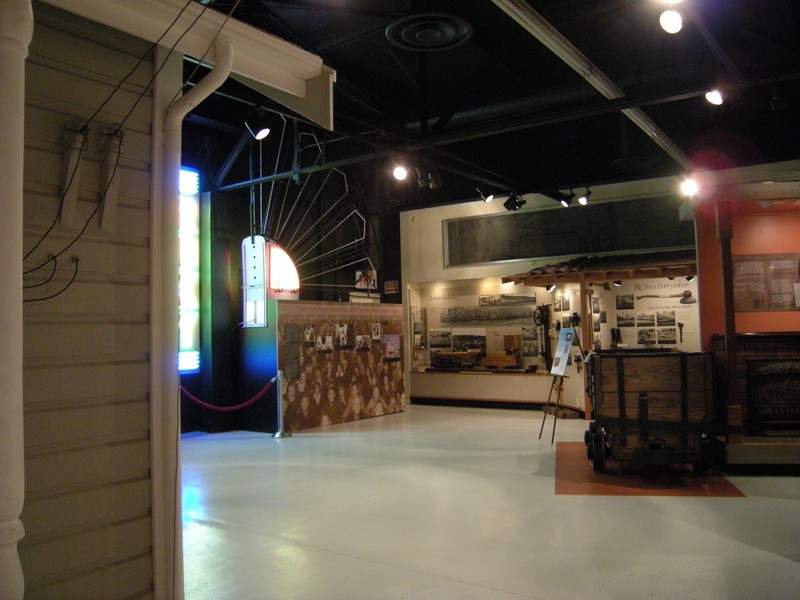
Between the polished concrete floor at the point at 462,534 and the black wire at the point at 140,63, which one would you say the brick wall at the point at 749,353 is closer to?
the polished concrete floor at the point at 462,534

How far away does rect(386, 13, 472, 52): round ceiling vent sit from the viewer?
456cm

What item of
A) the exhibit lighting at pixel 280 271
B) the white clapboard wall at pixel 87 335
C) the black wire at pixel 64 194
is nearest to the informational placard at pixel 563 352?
the exhibit lighting at pixel 280 271

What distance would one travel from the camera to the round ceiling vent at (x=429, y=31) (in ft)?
15.0

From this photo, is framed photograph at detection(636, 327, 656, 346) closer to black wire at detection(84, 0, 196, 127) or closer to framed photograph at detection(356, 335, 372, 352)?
framed photograph at detection(356, 335, 372, 352)

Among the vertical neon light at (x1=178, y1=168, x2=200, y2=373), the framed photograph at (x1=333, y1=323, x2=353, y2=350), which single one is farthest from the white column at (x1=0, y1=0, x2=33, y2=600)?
the framed photograph at (x1=333, y1=323, x2=353, y2=350)

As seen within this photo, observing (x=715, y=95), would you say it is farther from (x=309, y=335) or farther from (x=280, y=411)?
(x=280, y=411)

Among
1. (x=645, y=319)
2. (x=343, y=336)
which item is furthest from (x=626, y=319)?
(x=343, y=336)

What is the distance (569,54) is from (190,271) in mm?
6644

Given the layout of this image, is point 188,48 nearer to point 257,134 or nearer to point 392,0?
point 392,0

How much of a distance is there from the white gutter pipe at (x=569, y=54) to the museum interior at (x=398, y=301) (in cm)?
3

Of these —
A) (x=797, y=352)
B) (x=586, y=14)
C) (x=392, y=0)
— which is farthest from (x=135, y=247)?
(x=797, y=352)

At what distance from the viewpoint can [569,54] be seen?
4.97 m

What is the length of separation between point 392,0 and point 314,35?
109 centimetres

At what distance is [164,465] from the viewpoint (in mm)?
2697
